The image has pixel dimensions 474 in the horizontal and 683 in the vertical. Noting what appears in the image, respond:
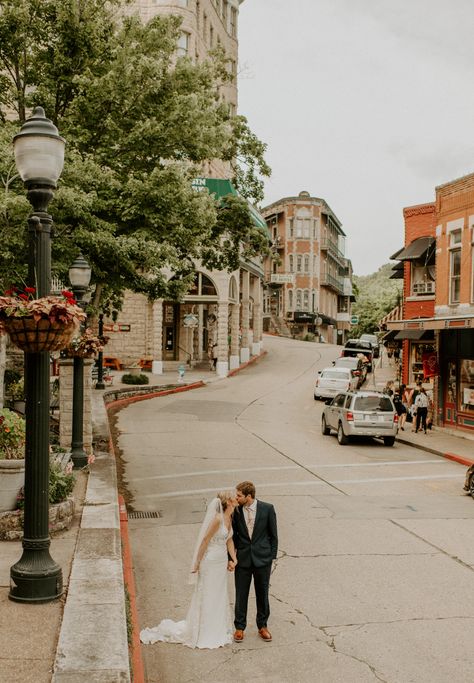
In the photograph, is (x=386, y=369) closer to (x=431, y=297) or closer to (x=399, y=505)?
(x=431, y=297)

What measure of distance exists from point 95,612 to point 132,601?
1111 mm

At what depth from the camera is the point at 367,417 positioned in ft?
78.7

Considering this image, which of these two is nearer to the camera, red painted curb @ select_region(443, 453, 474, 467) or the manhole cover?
the manhole cover

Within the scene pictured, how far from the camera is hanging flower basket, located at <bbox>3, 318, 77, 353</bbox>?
290 inches

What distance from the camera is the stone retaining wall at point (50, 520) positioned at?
1001 cm

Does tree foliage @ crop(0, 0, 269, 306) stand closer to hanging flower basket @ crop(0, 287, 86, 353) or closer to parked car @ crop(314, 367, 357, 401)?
hanging flower basket @ crop(0, 287, 86, 353)

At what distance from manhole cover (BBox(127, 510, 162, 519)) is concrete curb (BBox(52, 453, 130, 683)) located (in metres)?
1.83

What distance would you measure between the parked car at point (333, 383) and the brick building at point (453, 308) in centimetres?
878

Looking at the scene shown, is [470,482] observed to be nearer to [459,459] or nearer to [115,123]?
[459,459]

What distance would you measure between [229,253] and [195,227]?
16.9 ft

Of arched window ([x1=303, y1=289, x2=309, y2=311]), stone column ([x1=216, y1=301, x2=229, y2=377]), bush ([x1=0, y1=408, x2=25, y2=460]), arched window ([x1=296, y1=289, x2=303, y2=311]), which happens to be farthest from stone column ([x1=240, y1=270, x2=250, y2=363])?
bush ([x1=0, y1=408, x2=25, y2=460])

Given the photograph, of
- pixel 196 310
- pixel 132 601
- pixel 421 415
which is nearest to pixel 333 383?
pixel 421 415

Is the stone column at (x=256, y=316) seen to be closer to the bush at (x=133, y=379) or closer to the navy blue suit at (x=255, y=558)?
the bush at (x=133, y=379)

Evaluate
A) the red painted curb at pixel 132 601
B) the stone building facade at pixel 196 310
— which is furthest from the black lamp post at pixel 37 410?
the stone building facade at pixel 196 310
